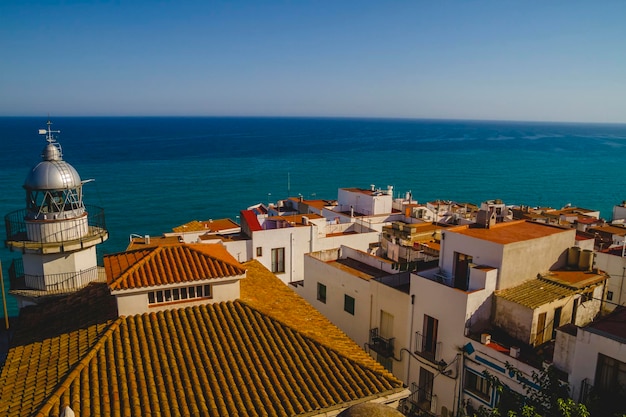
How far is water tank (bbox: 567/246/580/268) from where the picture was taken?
824 inches

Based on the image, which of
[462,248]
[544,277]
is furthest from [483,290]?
[544,277]

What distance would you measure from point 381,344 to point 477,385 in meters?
5.21

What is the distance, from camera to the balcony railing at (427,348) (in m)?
19.4

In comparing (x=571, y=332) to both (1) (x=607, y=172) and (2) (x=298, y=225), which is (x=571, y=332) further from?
(1) (x=607, y=172)

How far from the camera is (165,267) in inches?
640

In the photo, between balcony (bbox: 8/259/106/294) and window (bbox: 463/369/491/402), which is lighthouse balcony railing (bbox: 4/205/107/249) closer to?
balcony (bbox: 8/259/106/294)

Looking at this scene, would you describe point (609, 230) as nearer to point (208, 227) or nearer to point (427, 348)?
point (427, 348)

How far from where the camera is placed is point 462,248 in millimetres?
19969

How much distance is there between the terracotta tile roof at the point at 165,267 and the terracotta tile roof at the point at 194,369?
3.88 feet

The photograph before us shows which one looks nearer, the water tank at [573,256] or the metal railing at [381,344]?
the water tank at [573,256]

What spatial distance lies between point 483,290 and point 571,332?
353 centimetres

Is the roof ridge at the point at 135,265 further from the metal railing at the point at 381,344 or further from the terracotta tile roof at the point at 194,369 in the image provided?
the metal railing at the point at 381,344

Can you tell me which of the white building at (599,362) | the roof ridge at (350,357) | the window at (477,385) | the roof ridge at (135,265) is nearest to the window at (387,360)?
the window at (477,385)

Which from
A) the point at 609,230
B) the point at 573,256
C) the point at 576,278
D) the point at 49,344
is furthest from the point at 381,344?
the point at 609,230
